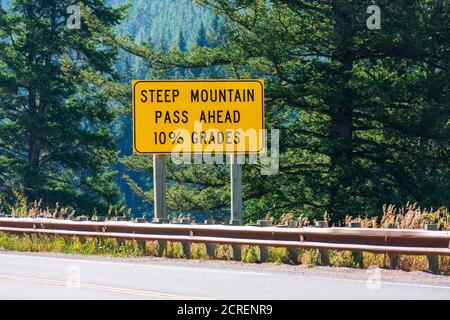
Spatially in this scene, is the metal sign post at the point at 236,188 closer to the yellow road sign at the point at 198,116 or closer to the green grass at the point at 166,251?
the yellow road sign at the point at 198,116

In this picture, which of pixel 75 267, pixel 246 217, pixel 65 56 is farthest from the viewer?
pixel 65 56

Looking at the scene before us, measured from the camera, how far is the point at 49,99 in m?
51.9

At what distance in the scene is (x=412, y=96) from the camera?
3509 centimetres

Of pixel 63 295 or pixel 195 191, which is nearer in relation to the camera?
pixel 63 295

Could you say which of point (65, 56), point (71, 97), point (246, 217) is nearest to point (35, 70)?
point (65, 56)

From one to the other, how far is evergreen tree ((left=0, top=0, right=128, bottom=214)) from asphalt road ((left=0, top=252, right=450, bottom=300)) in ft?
112

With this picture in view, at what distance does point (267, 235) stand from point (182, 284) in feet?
12.5

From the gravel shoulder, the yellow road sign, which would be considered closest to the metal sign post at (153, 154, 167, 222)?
the yellow road sign

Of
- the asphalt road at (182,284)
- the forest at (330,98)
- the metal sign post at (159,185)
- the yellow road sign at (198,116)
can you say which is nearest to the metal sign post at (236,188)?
the yellow road sign at (198,116)

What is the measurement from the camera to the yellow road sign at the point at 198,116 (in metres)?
23.2

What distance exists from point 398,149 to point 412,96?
268 cm

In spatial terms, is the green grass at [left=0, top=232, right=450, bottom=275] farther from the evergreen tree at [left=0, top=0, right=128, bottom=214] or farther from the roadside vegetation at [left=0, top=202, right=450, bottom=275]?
the evergreen tree at [left=0, top=0, right=128, bottom=214]

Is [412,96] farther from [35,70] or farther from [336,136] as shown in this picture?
[35,70]

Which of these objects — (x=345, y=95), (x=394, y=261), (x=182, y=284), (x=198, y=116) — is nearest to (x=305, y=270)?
(x=394, y=261)
